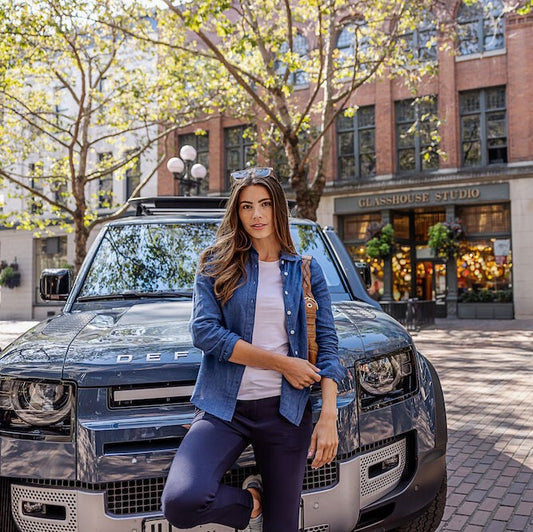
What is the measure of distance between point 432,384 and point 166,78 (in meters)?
17.2

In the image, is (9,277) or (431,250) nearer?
(431,250)

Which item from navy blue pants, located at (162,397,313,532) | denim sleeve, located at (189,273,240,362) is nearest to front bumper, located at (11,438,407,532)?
navy blue pants, located at (162,397,313,532)

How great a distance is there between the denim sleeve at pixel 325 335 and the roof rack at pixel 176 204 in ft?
7.94

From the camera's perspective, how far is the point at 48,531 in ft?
7.73

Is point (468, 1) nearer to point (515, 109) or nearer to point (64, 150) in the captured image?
point (515, 109)

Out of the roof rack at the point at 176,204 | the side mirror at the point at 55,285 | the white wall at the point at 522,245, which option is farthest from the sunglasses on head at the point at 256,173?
the white wall at the point at 522,245

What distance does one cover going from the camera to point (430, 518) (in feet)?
10.4

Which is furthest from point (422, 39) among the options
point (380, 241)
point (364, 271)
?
point (364, 271)

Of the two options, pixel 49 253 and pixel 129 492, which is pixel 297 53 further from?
pixel 49 253

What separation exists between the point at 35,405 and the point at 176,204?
2755 millimetres

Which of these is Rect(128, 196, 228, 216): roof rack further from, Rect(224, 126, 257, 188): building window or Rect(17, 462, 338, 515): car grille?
Rect(224, 126, 257, 188): building window

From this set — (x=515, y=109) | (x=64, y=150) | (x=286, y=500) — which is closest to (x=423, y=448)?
(x=286, y=500)

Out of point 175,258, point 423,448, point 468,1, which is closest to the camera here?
point 423,448

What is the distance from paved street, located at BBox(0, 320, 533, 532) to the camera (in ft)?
13.3
